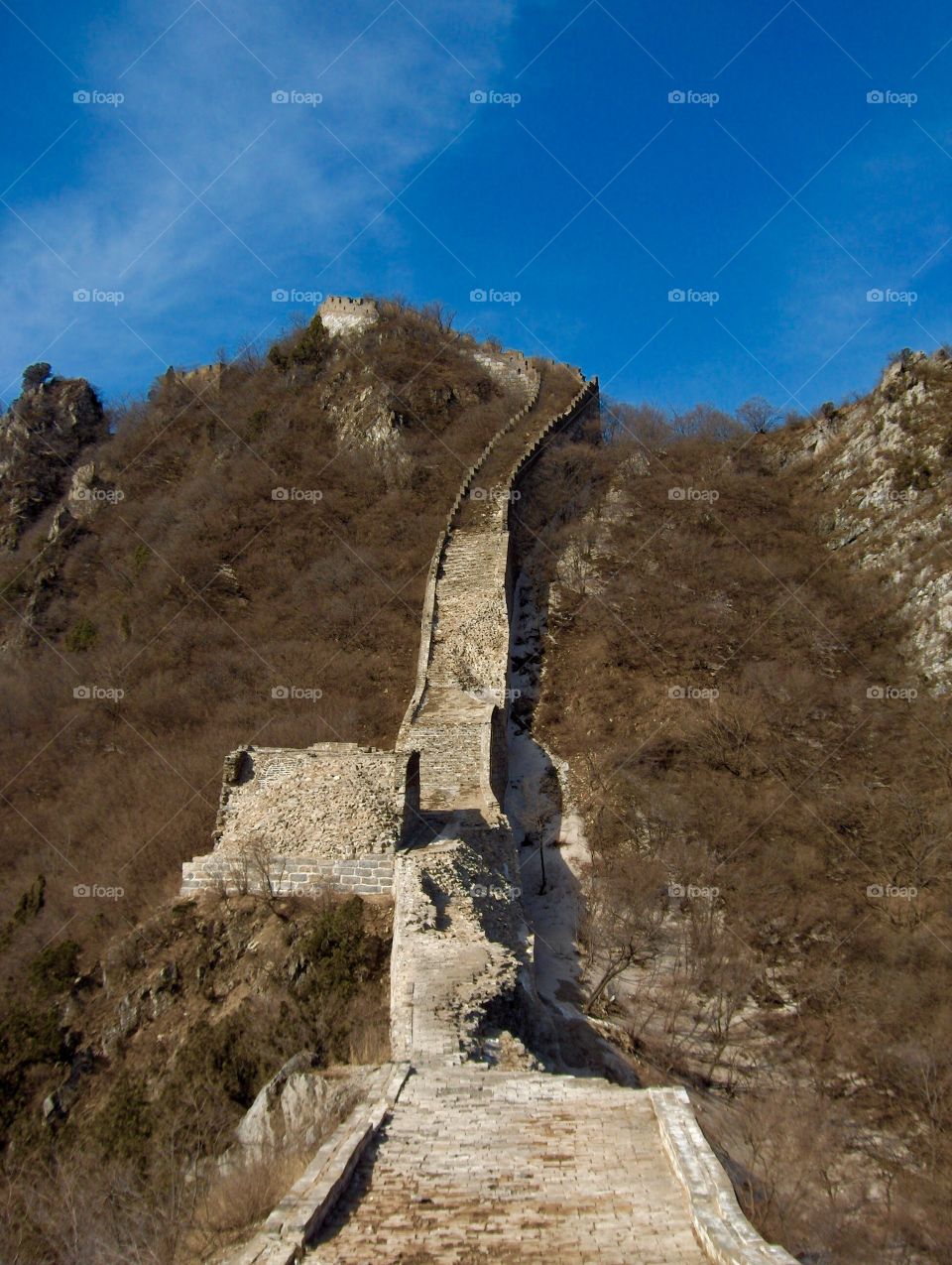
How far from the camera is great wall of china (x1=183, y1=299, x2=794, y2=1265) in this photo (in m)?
7.24

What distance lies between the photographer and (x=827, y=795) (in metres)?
22.8

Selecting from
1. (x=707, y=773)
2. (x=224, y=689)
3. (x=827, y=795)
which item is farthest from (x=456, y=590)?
(x=827, y=795)

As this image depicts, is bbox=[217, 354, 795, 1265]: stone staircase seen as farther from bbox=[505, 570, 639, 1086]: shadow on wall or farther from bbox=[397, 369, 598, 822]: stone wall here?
bbox=[397, 369, 598, 822]: stone wall

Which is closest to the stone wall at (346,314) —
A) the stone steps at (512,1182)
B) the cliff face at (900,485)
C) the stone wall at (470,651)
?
the stone wall at (470,651)

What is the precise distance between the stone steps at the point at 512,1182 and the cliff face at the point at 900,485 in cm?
2055

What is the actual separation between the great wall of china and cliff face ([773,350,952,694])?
41.6 ft

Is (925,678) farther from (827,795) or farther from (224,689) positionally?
(224,689)

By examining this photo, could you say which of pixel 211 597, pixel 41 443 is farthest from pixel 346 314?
pixel 211 597

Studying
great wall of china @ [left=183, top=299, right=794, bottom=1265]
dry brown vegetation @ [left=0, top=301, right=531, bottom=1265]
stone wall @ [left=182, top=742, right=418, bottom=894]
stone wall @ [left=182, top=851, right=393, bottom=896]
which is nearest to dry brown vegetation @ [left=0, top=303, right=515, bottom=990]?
dry brown vegetation @ [left=0, top=301, right=531, bottom=1265]

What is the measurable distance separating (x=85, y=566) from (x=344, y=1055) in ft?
98.2

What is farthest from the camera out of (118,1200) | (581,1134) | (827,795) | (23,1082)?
(827,795)

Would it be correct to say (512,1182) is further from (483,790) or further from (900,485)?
(900,485)

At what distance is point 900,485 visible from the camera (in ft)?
110

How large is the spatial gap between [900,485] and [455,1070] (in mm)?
29101
